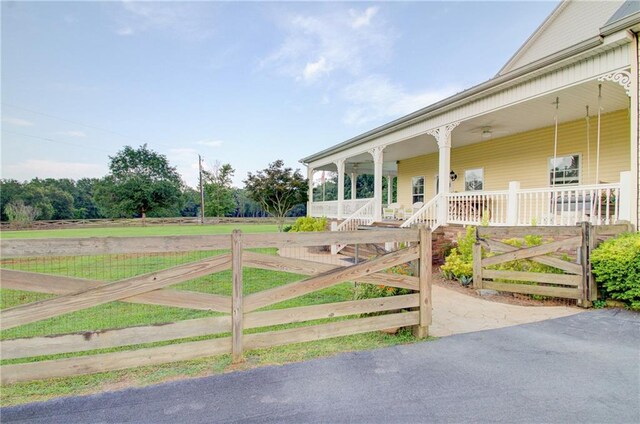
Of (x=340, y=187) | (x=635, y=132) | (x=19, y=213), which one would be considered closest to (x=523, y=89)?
(x=635, y=132)

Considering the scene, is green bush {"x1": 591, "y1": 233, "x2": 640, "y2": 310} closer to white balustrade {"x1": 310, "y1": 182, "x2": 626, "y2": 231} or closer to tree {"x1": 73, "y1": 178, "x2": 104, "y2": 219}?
white balustrade {"x1": 310, "y1": 182, "x2": 626, "y2": 231}

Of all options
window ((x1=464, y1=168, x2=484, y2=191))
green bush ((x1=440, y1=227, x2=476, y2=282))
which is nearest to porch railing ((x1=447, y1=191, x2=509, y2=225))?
green bush ((x1=440, y1=227, x2=476, y2=282))

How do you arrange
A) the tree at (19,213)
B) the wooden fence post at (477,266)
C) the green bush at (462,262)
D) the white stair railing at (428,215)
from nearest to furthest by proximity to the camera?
1. the wooden fence post at (477,266)
2. the green bush at (462,262)
3. the white stair railing at (428,215)
4. the tree at (19,213)

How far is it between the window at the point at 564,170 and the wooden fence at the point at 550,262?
14.3 ft

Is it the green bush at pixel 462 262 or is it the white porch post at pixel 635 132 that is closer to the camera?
the white porch post at pixel 635 132

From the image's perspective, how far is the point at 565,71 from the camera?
20.7 feet

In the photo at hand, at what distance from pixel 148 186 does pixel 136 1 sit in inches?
1398

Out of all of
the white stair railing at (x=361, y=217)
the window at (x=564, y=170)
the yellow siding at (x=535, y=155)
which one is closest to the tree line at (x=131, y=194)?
the white stair railing at (x=361, y=217)

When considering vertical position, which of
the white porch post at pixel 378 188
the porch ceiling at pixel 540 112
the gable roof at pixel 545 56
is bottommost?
Result: the white porch post at pixel 378 188

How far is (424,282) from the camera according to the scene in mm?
3732

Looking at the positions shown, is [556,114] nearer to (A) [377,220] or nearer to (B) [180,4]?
(A) [377,220]

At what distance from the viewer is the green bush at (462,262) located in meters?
6.70

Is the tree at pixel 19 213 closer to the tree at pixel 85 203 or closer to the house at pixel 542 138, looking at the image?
the tree at pixel 85 203

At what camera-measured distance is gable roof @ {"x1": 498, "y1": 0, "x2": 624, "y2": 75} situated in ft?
33.8
